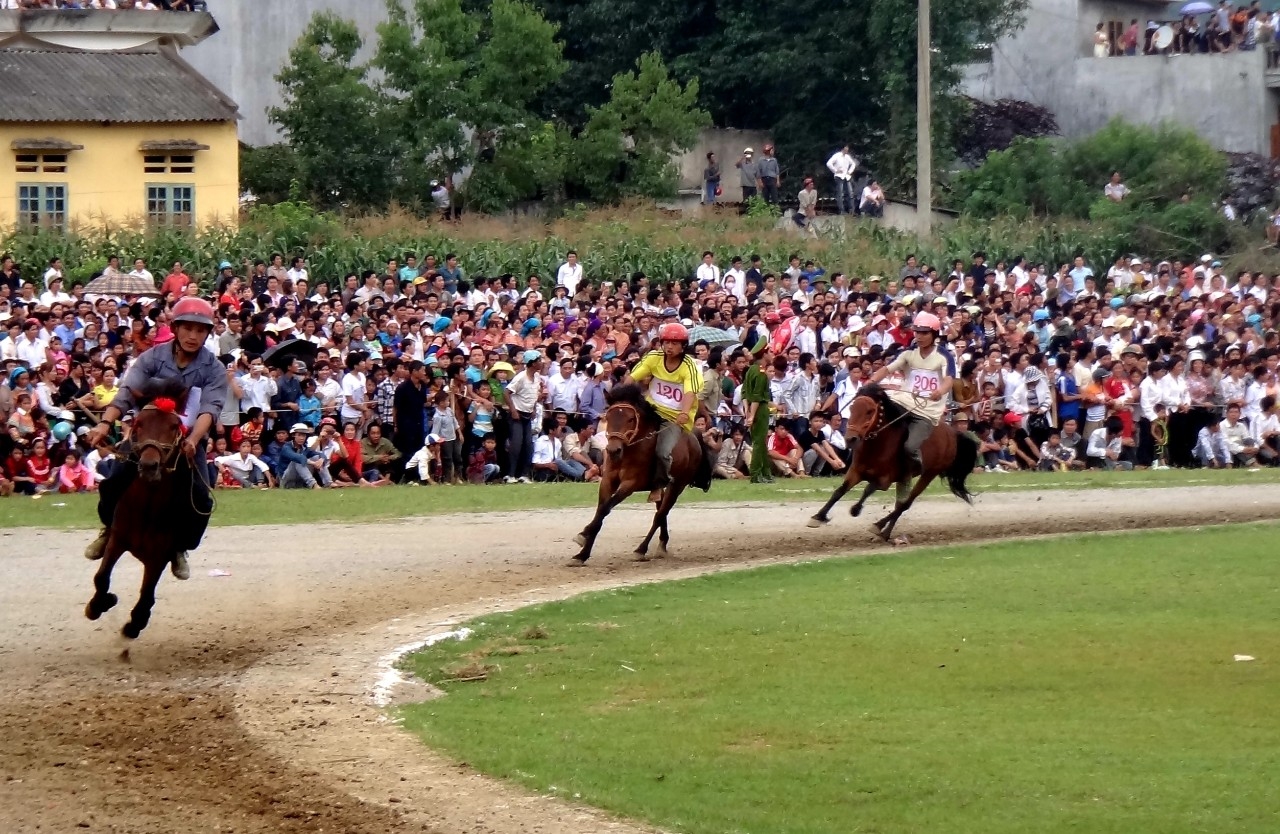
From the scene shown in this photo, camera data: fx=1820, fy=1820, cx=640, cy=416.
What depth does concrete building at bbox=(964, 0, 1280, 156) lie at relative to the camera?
5378cm

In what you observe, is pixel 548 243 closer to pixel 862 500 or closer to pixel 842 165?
pixel 842 165

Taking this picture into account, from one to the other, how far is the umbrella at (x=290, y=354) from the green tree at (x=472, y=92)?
19.8m

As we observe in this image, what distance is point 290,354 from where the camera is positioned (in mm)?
25547

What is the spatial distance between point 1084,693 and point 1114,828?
3.04 meters

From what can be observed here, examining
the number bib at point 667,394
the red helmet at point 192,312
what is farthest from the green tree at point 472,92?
the red helmet at point 192,312

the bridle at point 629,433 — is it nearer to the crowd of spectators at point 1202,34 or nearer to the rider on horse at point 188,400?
the rider on horse at point 188,400

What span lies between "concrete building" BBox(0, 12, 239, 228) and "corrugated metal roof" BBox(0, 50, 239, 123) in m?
0.02

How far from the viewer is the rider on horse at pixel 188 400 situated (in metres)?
12.0

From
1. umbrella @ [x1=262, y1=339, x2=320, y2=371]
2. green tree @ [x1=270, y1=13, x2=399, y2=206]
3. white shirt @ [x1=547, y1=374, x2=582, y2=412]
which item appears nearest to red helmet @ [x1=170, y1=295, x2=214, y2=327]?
umbrella @ [x1=262, y1=339, x2=320, y2=371]

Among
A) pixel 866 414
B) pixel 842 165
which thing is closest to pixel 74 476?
pixel 866 414

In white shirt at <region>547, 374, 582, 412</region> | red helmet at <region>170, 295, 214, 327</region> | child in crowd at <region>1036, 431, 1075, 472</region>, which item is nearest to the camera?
red helmet at <region>170, 295, 214, 327</region>

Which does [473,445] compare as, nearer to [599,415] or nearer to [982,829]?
[599,415]

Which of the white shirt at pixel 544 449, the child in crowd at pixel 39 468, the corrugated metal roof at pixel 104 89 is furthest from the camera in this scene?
the corrugated metal roof at pixel 104 89

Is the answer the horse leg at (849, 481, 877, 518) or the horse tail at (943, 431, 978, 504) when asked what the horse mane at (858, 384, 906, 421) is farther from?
the horse tail at (943, 431, 978, 504)
